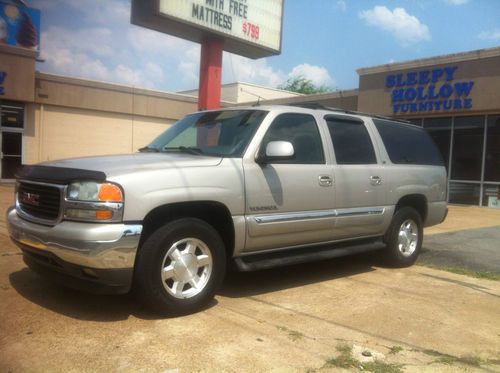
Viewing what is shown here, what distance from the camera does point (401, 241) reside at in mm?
6484

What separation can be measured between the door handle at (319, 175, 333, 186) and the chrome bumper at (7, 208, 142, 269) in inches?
85.2

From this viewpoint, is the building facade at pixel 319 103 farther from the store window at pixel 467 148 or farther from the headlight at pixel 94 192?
the headlight at pixel 94 192

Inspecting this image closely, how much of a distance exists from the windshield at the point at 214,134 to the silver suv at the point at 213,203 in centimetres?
2

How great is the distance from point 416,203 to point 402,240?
627 millimetres

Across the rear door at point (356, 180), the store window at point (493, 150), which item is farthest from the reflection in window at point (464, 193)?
the rear door at point (356, 180)

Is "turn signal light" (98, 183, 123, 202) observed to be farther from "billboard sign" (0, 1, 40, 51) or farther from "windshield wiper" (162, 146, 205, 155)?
"billboard sign" (0, 1, 40, 51)

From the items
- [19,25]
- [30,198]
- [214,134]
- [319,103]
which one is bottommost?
[30,198]

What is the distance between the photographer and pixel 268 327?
12.9 ft

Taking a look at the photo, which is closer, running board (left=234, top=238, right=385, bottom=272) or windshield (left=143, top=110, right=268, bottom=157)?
running board (left=234, top=238, right=385, bottom=272)

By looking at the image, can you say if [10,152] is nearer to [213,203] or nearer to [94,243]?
[213,203]

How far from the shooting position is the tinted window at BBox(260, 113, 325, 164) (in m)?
4.93

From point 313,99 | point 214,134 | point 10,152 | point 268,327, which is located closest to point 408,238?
point 214,134

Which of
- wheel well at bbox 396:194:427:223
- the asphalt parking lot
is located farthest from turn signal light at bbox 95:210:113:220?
wheel well at bbox 396:194:427:223

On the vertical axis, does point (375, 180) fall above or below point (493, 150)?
below
